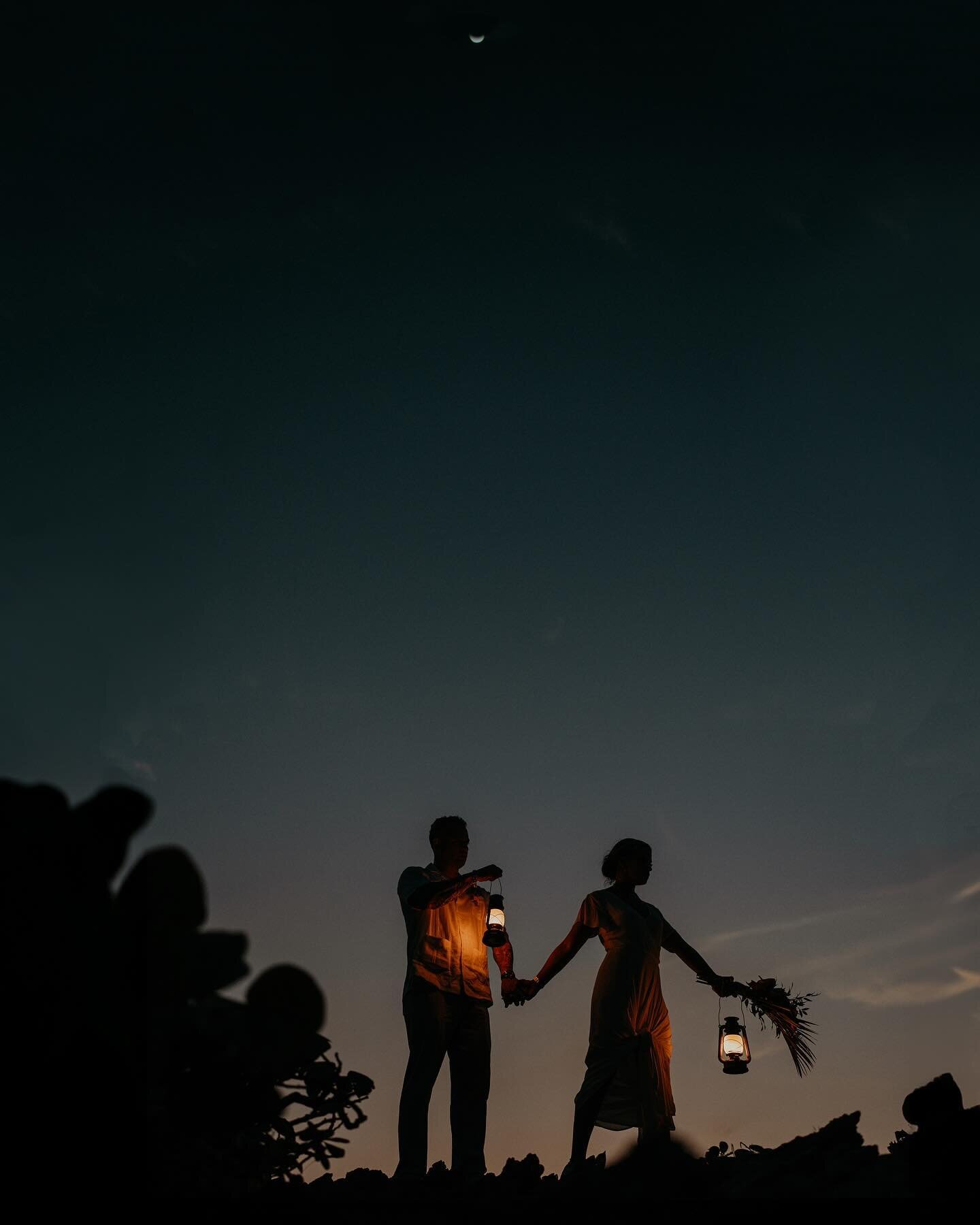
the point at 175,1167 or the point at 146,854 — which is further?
the point at 175,1167

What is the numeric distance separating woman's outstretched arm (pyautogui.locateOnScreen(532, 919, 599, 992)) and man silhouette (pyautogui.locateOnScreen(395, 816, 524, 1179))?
0.58ft

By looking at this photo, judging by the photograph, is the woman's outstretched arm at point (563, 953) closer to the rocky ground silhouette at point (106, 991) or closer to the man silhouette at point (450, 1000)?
the man silhouette at point (450, 1000)

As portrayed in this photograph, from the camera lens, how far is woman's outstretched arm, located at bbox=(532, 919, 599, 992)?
6.97 m

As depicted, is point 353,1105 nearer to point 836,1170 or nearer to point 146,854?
point 836,1170

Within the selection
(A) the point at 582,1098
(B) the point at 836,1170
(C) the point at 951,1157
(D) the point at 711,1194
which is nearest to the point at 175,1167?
(C) the point at 951,1157

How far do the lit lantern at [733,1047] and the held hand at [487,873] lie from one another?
5.75 ft

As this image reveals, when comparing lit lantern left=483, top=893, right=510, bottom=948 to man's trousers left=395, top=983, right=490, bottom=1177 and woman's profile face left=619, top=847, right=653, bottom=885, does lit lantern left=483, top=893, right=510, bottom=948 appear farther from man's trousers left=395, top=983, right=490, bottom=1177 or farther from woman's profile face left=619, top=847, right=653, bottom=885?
woman's profile face left=619, top=847, right=653, bottom=885

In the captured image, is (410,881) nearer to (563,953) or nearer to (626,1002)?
(563,953)

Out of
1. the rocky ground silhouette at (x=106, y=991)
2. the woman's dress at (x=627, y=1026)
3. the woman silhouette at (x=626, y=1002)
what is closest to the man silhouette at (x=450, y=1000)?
the woman silhouette at (x=626, y=1002)

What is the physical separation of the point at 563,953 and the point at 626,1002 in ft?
1.80

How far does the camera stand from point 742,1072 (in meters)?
6.73

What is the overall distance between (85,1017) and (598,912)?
21.0 feet

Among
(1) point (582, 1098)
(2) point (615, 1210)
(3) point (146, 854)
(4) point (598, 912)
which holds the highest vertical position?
(4) point (598, 912)

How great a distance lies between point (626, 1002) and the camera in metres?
6.61
